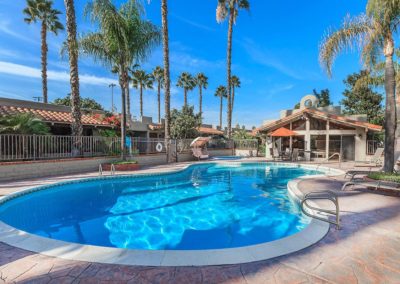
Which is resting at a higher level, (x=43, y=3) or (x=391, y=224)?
(x=43, y=3)

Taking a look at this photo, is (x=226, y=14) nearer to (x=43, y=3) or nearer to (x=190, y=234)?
(x=43, y=3)

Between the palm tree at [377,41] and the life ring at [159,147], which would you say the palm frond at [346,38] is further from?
the life ring at [159,147]

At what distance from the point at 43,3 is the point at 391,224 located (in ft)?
99.3

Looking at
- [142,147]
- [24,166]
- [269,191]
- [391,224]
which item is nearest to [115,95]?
[142,147]

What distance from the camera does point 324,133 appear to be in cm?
1916

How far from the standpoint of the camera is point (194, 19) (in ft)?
70.4

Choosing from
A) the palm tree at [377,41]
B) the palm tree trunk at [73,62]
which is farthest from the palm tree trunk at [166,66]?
the palm tree at [377,41]

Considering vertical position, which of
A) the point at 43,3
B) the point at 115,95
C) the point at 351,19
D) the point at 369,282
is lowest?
the point at 369,282

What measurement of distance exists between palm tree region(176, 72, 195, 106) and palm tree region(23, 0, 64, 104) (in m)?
24.7

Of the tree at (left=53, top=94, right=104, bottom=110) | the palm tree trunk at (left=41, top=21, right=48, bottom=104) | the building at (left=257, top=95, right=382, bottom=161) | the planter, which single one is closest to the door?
the building at (left=257, top=95, right=382, bottom=161)

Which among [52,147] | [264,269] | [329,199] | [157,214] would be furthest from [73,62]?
[264,269]

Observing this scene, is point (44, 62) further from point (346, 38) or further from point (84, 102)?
point (346, 38)

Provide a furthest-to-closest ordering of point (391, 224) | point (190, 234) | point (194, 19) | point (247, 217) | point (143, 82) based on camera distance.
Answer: point (143, 82), point (194, 19), point (247, 217), point (190, 234), point (391, 224)

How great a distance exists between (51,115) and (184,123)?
11975 mm
